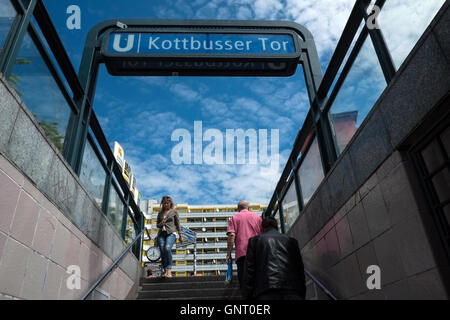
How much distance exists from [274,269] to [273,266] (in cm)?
3

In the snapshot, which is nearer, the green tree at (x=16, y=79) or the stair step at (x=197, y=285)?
the green tree at (x=16, y=79)

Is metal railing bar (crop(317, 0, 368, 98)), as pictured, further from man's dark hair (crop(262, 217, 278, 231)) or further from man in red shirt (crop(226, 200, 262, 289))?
man's dark hair (crop(262, 217, 278, 231))

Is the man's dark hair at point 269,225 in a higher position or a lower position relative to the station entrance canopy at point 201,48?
lower

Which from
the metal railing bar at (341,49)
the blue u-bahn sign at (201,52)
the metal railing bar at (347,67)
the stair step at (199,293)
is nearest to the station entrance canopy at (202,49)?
the blue u-bahn sign at (201,52)

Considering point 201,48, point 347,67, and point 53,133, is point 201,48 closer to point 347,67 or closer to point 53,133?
point 347,67

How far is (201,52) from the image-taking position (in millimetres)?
6301

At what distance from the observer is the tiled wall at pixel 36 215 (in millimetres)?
2580

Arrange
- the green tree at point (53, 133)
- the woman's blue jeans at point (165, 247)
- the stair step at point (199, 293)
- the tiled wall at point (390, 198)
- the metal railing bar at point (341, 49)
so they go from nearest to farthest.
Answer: the tiled wall at point (390, 198) < the green tree at point (53, 133) < the metal railing bar at point (341, 49) < the stair step at point (199, 293) < the woman's blue jeans at point (165, 247)

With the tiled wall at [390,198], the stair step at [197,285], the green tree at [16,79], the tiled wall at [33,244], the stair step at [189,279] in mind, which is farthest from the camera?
the stair step at [189,279]

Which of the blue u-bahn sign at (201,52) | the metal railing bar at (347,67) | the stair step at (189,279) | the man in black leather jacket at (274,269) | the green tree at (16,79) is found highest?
the blue u-bahn sign at (201,52)

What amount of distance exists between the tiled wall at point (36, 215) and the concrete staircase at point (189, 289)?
179 cm

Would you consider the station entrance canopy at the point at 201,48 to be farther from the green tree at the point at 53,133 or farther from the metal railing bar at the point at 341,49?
the green tree at the point at 53,133
